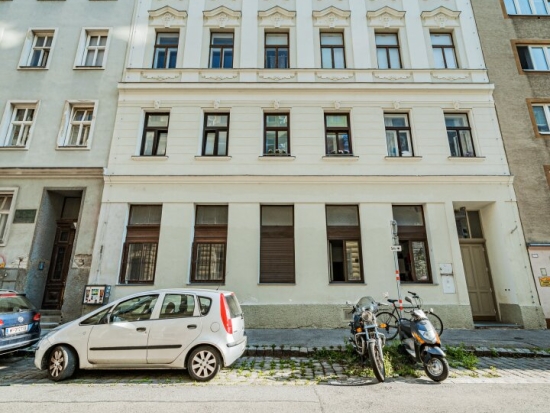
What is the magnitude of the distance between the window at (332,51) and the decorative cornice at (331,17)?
1.32ft

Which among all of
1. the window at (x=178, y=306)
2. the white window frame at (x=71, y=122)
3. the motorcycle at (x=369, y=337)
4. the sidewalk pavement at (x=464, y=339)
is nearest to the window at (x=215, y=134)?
the white window frame at (x=71, y=122)

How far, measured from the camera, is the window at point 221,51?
12101 mm

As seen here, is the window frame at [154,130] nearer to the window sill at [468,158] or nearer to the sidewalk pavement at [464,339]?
the sidewalk pavement at [464,339]

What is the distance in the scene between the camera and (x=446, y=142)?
35.6ft

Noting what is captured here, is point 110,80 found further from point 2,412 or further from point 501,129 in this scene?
point 501,129

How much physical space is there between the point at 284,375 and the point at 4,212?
1137cm

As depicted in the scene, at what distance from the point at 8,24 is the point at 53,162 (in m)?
7.09

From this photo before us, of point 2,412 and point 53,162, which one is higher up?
point 53,162

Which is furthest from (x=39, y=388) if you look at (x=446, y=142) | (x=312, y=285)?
(x=446, y=142)

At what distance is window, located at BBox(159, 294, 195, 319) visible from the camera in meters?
5.43

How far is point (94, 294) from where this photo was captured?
9391 millimetres

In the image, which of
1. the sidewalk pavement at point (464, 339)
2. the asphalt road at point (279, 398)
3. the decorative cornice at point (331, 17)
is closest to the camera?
the asphalt road at point (279, 398)

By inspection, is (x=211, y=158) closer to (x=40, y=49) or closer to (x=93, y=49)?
(x=93, y=49)

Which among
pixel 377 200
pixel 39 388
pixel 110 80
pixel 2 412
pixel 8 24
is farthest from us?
pixel 8 24
